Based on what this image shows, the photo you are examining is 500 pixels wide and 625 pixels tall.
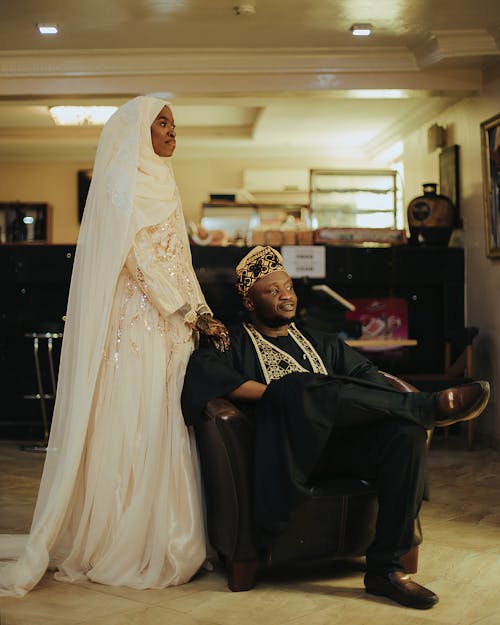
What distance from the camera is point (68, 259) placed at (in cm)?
729

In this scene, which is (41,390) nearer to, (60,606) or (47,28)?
(47,28)

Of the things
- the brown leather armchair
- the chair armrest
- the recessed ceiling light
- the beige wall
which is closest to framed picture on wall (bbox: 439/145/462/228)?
the recessed ceiling light

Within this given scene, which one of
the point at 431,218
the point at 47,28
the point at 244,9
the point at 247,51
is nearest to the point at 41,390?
the point at 47,28

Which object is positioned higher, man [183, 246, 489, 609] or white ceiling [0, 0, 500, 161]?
white ceiling [0, 0, 500, 161]

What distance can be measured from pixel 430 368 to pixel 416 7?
124 inches

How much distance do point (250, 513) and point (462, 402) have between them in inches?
33.2

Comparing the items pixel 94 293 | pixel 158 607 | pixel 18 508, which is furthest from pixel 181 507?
pixel 18 508

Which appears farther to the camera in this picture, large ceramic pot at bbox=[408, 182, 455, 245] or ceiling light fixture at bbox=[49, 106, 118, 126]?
ceiling light fixture at bbox=[49, 106, 118, 126]

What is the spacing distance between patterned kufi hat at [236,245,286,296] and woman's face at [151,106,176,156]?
54 cm

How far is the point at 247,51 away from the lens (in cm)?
651

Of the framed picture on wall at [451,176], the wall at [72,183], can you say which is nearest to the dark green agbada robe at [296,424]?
the framed picture on wall at [451,176]

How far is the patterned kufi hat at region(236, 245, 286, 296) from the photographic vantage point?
12.0 feet

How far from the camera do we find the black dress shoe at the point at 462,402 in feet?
9.79

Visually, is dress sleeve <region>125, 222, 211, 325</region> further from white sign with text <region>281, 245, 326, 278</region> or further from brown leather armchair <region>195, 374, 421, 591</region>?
white sign with text <region>281, 245, 326, 278</region>
